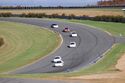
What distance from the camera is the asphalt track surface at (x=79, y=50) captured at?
220 feet

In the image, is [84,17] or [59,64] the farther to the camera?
[84,17]

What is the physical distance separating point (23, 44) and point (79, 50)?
15987 millimetres

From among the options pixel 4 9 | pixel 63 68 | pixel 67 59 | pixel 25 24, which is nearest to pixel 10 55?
pixel 67 59

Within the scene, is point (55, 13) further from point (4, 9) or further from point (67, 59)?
point (67, 59)

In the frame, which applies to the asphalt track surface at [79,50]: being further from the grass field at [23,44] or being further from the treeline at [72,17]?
the treeline at [72,17]

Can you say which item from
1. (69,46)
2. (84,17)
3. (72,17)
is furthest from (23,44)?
(72,17)

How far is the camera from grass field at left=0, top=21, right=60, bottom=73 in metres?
76.8

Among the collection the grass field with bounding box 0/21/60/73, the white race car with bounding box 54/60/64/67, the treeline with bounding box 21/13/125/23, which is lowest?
the grass field with bounding box 0/21/60/73

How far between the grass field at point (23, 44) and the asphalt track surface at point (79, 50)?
284cm

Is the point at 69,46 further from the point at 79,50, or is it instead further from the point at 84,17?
the point at 84,17

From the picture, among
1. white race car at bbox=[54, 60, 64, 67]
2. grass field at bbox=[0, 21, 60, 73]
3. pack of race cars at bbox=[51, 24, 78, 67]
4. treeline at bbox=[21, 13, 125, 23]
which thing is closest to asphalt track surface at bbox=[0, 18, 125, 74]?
white race car at bbox=[54, 60, 64, 67]

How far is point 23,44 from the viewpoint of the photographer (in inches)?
3725

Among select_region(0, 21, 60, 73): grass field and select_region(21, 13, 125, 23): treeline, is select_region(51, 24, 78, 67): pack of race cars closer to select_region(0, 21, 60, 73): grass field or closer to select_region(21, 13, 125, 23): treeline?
select_region(0, 21, 60, 73): grass field

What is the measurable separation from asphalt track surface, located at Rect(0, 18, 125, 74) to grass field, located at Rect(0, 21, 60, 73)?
2.84m
